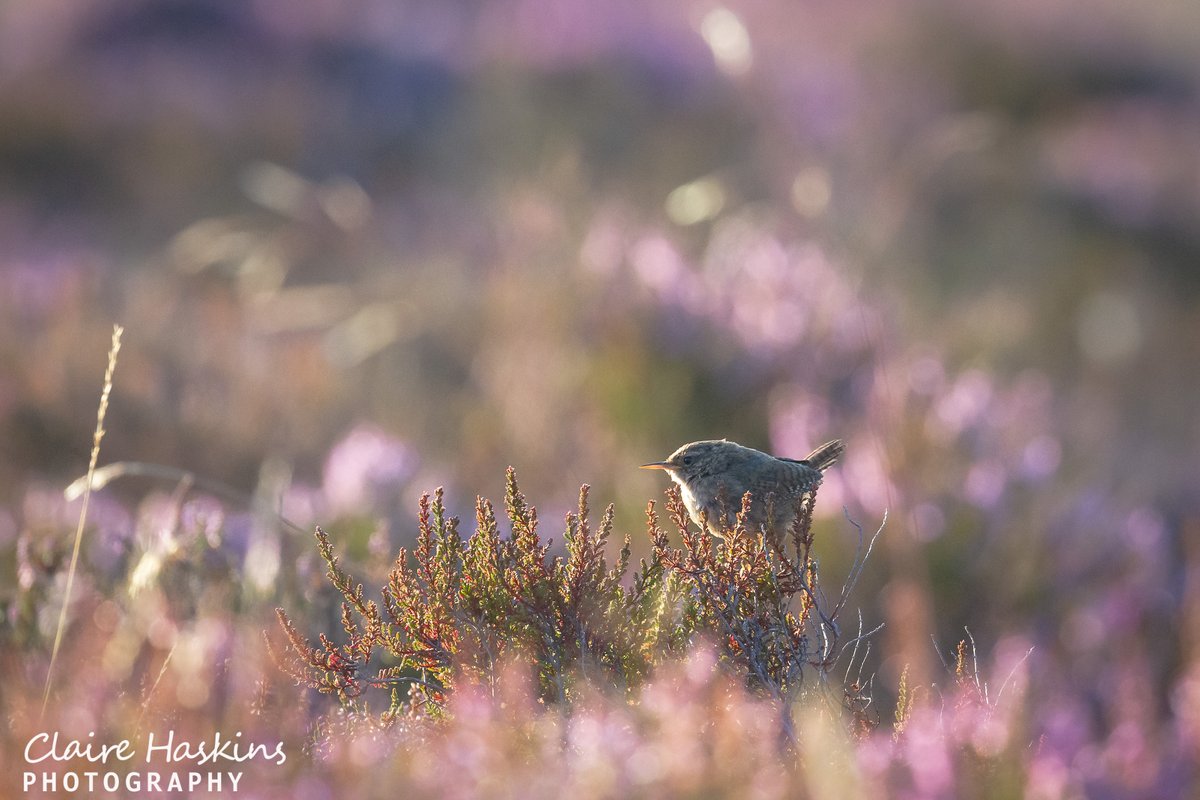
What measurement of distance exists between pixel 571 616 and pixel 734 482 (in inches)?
18.6

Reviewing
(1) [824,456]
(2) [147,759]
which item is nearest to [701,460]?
(1) [824,456]

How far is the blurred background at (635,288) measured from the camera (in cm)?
481

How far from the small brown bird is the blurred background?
0.82 ft

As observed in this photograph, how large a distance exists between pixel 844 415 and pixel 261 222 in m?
7.12

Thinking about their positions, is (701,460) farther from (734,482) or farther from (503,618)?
(503,618)

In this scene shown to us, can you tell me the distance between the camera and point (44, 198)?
1211 centimetres

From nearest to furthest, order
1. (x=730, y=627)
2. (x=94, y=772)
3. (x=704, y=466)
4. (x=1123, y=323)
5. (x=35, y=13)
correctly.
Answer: (x=94, y=772)
(x=730, y=627)
(x=704, y=466)
(x=1123, y=323)
(x=35, y=13)

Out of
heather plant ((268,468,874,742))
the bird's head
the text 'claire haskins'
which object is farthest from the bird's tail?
the text 'claire haskins'

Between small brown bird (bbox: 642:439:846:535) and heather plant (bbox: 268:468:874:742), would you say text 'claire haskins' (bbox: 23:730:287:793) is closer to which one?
heather plant (bbox: 268:468:874:742)

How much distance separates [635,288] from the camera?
6625 millimetres

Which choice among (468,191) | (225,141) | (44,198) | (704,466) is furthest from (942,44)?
(704,466)

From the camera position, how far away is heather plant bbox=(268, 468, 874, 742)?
265 cm

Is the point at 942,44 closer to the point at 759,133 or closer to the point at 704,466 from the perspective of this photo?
the point at 759,133

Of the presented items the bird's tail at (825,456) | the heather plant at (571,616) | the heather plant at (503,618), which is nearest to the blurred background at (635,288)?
the bird's tail at (825,456)
